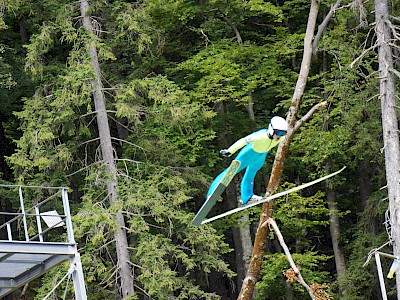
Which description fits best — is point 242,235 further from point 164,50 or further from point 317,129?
point 164,50

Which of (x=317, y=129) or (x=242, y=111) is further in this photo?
(x=242, y=111)

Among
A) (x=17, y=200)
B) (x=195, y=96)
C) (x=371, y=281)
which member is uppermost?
(x=195, y=96)

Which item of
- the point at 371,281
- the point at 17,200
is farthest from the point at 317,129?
the point at 17,200

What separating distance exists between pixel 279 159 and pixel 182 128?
567 centimetres

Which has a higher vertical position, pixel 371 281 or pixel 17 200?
pixel 17 200

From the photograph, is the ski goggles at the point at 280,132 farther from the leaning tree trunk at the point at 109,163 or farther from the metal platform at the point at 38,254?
the leaning tree trunk at the point at 109,163

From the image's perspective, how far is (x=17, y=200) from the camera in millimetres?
21984

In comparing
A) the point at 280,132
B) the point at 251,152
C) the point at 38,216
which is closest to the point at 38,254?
the point at 38,216

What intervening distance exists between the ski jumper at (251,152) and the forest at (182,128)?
5.29 m

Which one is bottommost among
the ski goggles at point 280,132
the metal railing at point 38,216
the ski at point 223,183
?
the ski at point 223,183

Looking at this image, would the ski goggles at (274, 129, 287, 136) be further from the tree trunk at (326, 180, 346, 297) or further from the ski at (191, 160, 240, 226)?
the tree trunk at (326, 180, 346, 297)

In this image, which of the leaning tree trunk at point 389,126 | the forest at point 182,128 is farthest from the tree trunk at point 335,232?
the leaning tree trunk at point 389,126

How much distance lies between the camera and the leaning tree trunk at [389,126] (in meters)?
16.8

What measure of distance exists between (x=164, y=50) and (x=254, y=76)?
3022 millimetres
